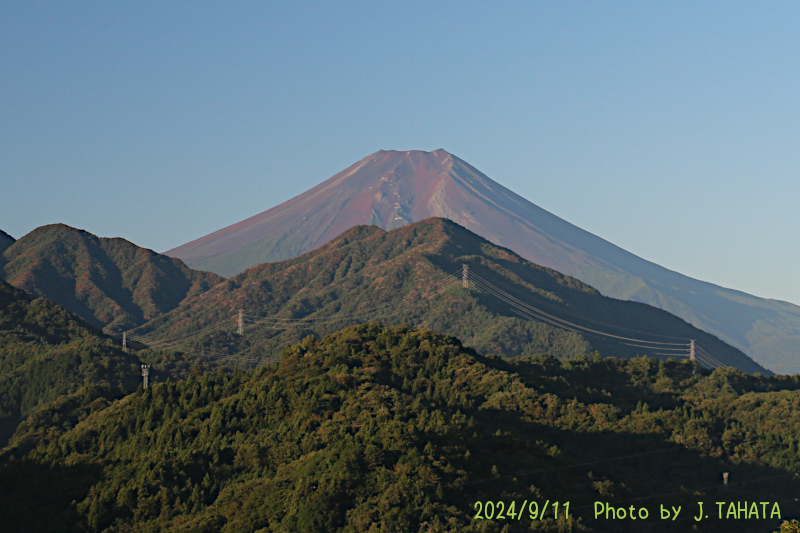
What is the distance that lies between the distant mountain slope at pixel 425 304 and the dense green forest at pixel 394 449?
5655 cm

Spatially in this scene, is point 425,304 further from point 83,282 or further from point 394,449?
point 394,449

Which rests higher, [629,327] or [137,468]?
[629,327]

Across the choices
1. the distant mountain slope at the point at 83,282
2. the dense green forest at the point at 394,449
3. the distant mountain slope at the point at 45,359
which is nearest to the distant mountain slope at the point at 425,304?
the distant mountain slope at the point at 83,282

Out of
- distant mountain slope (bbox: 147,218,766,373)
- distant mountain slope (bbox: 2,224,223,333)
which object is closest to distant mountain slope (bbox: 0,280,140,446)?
distant mountain slope (bbox: 147,218,766,373)

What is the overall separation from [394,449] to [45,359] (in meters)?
58.5

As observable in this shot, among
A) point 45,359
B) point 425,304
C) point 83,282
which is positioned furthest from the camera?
point 83,282

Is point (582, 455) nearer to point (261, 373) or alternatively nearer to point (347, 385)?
point (347, 385)

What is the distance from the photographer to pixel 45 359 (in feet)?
340

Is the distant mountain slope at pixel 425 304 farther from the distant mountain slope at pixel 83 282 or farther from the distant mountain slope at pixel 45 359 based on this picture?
the distant mountain slope at pixel 45 359

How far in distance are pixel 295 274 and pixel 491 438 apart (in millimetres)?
136676

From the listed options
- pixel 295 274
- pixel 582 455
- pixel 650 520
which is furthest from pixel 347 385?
pixel 295 274

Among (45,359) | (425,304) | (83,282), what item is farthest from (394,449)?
(83,282)

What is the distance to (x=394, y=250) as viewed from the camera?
192500 mm

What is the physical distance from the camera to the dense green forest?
171 feet
